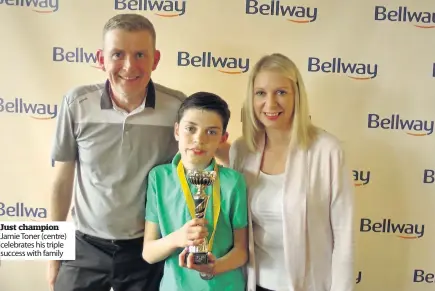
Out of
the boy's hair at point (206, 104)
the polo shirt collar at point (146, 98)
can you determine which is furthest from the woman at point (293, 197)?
the polo shirt collar at point (146, 98)

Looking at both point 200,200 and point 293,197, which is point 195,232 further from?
point 293,197

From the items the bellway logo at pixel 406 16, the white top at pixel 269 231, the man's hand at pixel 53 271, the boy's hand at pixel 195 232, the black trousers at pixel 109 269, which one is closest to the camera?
the boy's hand at pixel 195 232

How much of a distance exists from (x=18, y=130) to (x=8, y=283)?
2.59 feet

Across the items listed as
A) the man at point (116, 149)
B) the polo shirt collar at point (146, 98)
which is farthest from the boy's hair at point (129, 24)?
the polo shirt collar at point (146, 98)

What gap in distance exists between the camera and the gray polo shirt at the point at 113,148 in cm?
162

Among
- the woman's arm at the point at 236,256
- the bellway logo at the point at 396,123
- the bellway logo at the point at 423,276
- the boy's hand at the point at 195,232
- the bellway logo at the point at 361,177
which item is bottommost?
the bellway logo at the point at 423,276

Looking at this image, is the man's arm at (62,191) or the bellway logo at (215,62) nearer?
the man's arm at (62,191)

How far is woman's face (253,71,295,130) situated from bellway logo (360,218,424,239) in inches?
33.6

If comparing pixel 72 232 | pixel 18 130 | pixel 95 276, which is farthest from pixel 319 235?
pixel 18 130

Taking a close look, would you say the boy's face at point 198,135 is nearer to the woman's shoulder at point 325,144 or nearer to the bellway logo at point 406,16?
the woman's shoulder at point 325,144

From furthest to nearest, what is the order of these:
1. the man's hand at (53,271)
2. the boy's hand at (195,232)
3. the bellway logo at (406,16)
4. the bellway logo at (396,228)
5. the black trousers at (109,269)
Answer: the bellway logo at (396,228), the bellway logo at (406,16), the man's hand at (53,271), the black trousers at (109,269), the boy's hand at (195,232)

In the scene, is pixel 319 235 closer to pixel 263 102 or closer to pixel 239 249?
pixel 239 249

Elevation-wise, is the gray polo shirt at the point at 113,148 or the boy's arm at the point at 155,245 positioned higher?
the gray polo shirt at the point at 113,148

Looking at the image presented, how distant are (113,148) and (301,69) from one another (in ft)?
3.09
